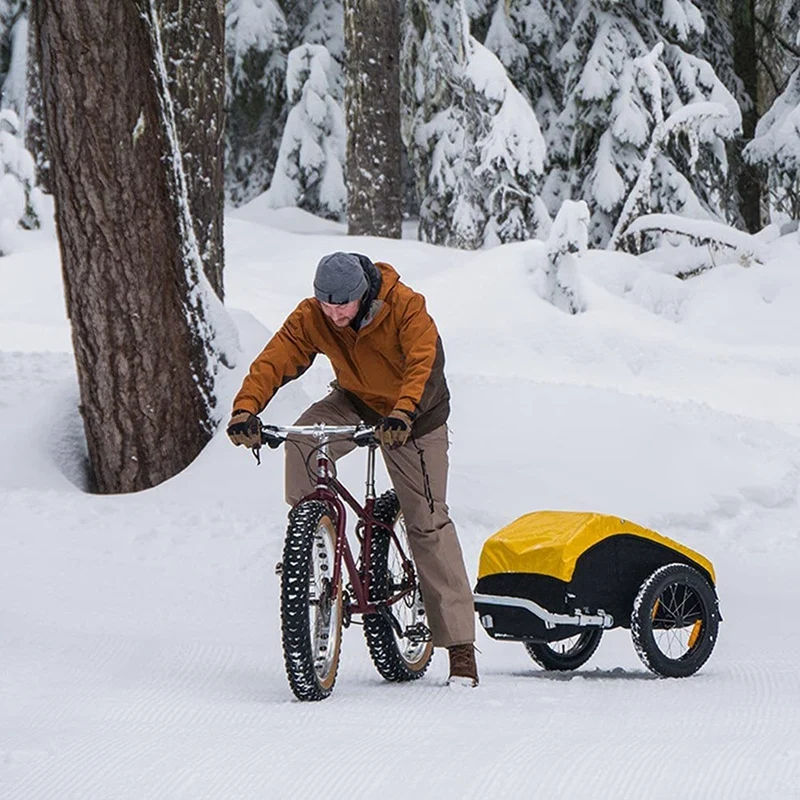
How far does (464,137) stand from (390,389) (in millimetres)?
14832

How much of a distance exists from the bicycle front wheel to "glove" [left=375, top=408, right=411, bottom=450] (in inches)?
13.6

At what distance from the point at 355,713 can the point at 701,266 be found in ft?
41.0

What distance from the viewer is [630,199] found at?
1900 centimetres

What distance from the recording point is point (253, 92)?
25.3 meters

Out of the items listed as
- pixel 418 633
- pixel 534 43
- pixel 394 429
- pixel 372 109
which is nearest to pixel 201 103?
pixel 418 633

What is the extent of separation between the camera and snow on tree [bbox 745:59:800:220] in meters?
17.3

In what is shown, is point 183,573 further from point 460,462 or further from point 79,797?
point 79,797

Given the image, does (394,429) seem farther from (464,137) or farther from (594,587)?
(464,137)

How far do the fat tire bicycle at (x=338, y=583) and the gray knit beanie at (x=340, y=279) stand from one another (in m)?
0.44

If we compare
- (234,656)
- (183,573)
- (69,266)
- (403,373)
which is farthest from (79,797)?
(69,266)

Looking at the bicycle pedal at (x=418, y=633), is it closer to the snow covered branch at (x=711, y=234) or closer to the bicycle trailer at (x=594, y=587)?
the bicycle trailer at (x=594, y=587)

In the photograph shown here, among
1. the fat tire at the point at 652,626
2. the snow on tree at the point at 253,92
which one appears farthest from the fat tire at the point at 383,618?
the snow on tree at the point at 253,92

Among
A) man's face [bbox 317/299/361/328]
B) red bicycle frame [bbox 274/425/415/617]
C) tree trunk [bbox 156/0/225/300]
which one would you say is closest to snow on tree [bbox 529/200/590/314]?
tree trunk [bbox 156/0/225/300]

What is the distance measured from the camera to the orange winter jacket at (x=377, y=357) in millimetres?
5117
